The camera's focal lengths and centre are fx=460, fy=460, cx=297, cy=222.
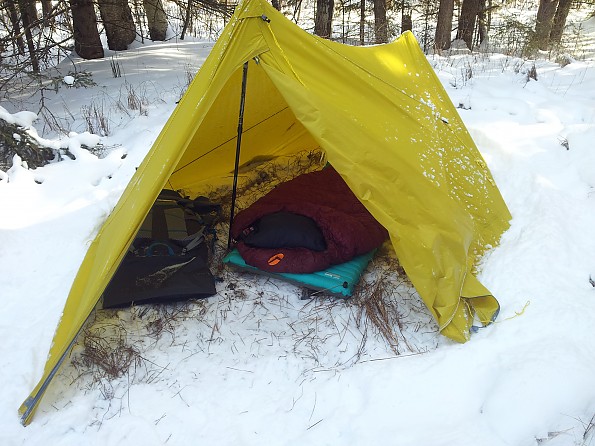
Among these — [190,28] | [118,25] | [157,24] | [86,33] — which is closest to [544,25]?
[157,24]

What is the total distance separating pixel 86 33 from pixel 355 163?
6.59 metres

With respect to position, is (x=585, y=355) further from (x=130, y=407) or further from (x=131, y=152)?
(x=131, y=152)

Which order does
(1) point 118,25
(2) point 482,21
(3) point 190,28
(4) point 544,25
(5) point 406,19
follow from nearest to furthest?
(1) point 118,25, (4) point 544,25, (2) point 482,21, (5) point 406,19, (3) point 190,28

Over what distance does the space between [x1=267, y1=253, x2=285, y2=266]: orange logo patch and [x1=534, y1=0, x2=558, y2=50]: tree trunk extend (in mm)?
6839

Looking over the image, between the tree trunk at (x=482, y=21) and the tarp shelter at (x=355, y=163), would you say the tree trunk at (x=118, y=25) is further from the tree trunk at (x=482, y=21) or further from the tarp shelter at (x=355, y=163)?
the tree trunk at (x=482, y=21)

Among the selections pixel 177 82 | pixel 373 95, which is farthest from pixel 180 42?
pixel 373 95

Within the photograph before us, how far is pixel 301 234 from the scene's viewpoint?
3180 mm

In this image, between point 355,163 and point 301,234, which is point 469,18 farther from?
point 355,163

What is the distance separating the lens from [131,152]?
446 centimetres

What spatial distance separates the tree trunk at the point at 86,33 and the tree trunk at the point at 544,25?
716 cm

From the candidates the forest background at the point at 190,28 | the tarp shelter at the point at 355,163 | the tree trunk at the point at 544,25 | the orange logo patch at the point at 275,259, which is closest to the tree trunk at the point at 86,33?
the forest background at the point at 190,28

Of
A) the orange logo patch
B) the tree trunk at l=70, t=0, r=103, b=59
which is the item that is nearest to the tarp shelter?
the orange logo patch

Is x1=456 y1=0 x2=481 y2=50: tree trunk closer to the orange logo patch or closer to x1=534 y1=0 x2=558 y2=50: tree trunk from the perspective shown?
x1=534 y1=0 x2=558 y2=50: tree trunk

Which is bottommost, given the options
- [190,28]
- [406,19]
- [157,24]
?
[190,28]
